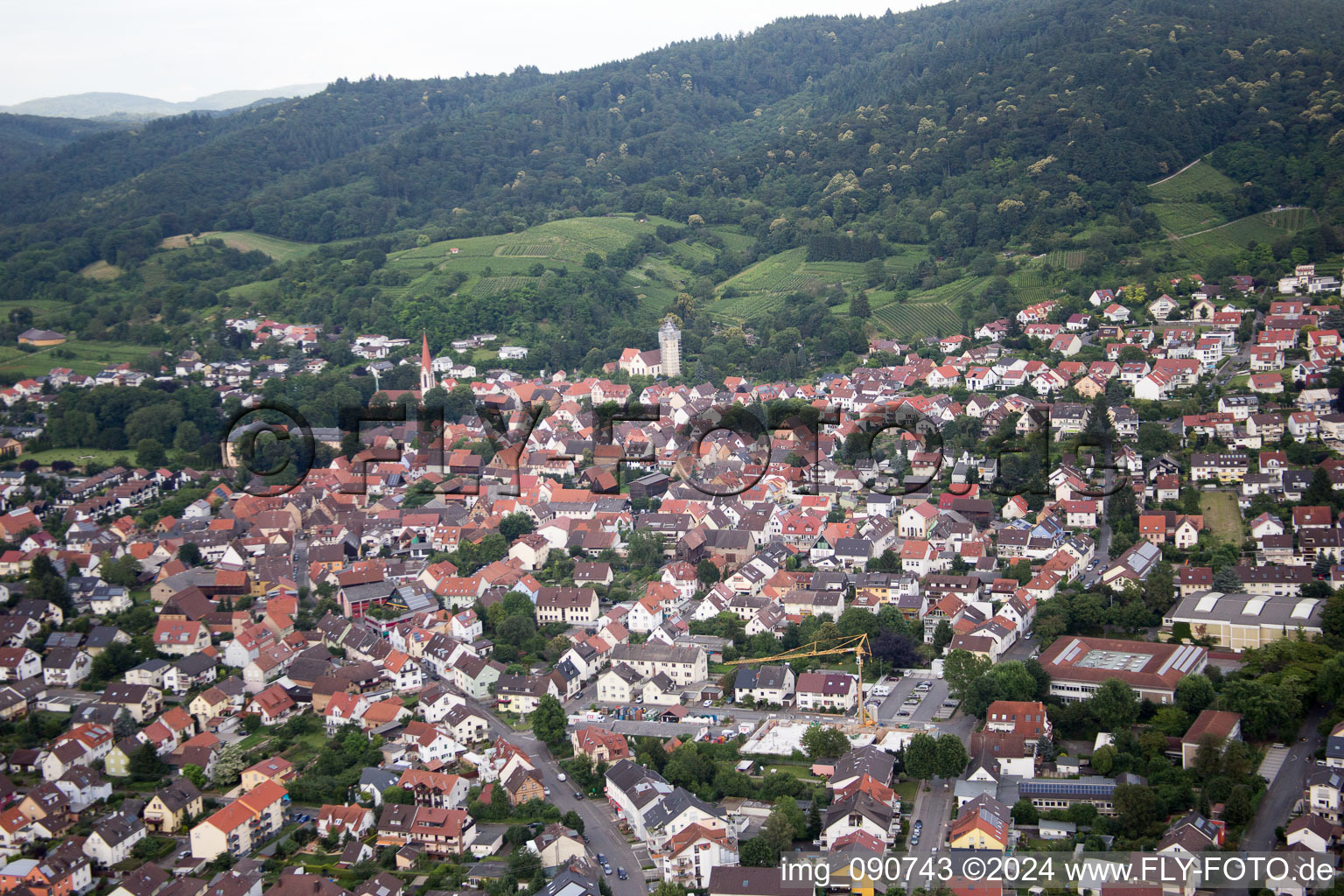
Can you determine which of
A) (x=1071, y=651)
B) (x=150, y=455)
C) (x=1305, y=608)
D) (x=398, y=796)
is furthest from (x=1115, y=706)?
(x=150, y=455)

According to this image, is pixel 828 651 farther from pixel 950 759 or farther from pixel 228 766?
pixel 228 766

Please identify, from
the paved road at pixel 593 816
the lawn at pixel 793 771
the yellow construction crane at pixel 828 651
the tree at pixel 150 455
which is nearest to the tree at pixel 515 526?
the yellow construction crane at pixel 828 651

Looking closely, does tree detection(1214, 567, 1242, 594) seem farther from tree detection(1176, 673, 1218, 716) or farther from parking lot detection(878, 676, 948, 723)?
parking lot detection(878, 676, 948, 723)

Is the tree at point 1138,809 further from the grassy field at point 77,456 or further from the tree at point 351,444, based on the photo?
the grassy field at point 77,456

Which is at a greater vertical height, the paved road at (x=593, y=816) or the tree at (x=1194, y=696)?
the tree at (x=1194, y=696)

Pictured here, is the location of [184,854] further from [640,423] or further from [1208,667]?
[640,423]

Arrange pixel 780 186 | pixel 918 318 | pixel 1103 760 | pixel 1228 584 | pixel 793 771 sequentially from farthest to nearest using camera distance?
pixel 780 186 → pixel 918 318 → pixel 1228 584 → pixel 793 771 → pixel 1103 760
